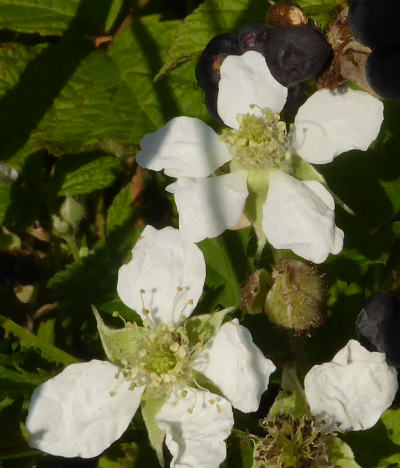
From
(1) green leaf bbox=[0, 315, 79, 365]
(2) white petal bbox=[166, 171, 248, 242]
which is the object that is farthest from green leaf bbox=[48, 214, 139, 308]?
(2) white petal bbox=[166, 171, 248, 242]

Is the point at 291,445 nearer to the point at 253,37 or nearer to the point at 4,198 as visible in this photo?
the point at 253,37

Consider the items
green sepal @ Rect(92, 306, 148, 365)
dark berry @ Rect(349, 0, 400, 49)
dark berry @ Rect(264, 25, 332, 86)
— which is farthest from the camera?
green sepal @ Rect(92, 306, 148, 365)

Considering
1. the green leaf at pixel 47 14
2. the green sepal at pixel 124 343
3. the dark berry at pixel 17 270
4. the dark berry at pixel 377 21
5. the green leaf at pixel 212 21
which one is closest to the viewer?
the dark berry at pixel 377 21

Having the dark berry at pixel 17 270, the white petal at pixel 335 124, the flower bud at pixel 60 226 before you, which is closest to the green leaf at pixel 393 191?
the white petal at pixel 335 124

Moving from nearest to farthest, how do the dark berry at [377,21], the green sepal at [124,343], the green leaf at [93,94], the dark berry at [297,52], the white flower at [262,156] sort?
the dark berry at [377,21], the dark berry at [297,52], the white flower at [262,156], the green sepal at [124,343], the green leaf at [93,94]

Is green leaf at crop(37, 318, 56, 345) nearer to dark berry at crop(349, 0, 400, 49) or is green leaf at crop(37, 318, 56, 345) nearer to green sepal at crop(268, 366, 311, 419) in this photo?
green sepal at crop(268, 366, 311, 419)

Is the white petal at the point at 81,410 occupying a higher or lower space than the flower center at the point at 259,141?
lower

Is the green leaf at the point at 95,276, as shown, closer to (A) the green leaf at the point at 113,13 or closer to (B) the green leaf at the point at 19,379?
(B) the green leaf at the point at 19,379

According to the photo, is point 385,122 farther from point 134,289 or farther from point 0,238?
point 0,238
